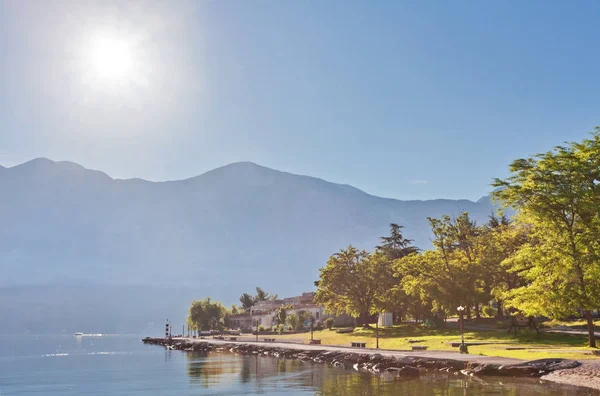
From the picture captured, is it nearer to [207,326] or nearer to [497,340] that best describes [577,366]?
[497,340]

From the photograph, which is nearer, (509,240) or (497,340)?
(497,340)

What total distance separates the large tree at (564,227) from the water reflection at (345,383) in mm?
9835

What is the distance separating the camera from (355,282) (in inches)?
3765

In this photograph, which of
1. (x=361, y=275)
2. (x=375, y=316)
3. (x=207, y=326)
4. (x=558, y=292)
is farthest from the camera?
(x=207, y=326)

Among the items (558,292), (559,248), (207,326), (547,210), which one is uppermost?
(547,210)

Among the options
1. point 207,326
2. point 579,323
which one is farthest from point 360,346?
point 207,326

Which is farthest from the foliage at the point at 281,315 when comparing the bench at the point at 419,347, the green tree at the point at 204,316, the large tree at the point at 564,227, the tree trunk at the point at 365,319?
the large tree at the point at 564,227

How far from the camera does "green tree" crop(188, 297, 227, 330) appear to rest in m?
163

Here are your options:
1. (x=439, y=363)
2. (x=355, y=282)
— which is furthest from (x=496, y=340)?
(x=355, y=282)

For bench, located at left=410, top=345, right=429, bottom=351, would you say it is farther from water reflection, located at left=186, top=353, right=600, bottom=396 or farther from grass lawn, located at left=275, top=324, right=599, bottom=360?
water reflection, located at left=186, top=353, right=600, bottom=396

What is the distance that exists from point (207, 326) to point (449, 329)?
98.8 meters

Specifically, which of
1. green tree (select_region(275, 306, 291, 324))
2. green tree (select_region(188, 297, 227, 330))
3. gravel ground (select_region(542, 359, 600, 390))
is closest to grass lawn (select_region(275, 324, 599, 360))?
gravel ground (select_region(542, 359, 600, 390))

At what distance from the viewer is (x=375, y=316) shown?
10944 centimetres

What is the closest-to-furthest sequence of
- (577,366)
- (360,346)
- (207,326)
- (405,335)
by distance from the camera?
(577,366) → (360,346) → (405,335) → (207,326)
